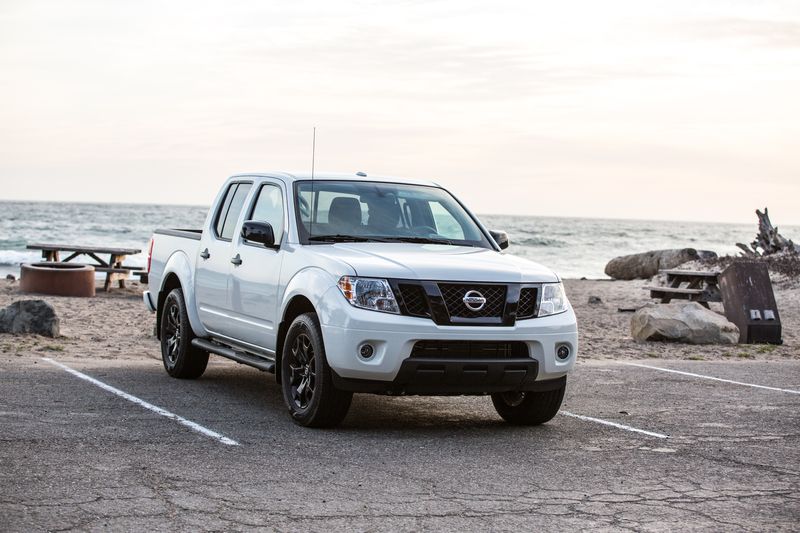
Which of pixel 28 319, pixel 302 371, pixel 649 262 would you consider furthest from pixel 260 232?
pixel 649 262

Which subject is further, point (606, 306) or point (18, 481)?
point (606, 306)

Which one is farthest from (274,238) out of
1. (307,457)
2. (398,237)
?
(307,457)

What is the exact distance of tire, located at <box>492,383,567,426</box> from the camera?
27.7 ft

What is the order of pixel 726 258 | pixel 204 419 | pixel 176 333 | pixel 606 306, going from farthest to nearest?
pixel 726 258 < pixel 606 306 < pixel 176 333 < pixel 204 419

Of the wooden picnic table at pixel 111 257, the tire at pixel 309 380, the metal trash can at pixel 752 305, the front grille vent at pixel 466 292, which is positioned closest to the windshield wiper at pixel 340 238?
→ the tire at pixel 309 380

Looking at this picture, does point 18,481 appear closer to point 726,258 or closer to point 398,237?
point 398,237

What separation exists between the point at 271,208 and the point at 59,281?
41.9ft

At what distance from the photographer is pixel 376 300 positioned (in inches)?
301

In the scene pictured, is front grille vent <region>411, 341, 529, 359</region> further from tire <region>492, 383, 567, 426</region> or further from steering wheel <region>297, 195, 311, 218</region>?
steering wheel <region>297, 195, 311, 218</region>

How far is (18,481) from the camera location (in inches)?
239

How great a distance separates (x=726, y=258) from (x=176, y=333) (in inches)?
845

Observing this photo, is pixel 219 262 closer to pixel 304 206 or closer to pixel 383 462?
pixel 304 206

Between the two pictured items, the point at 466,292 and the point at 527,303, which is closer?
the point at 466,292

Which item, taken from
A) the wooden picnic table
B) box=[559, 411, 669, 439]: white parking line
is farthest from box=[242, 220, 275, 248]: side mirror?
the wooden picnic table
